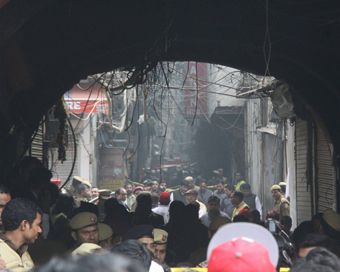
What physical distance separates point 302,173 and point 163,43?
4.95 metres

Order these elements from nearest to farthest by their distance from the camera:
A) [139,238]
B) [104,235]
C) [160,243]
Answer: [139,238]
[160,243]
[104,235]

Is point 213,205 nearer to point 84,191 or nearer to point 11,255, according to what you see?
point 84,191

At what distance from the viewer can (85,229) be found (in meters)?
5.42

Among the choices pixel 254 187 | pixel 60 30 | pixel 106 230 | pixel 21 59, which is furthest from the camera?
pixel 254 187

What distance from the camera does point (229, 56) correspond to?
7.92 metres

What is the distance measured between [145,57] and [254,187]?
15404 millimetres

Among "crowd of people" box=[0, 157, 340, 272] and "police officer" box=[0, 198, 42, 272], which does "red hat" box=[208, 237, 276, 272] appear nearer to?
"crowd of people" box=[0, 157, 340, 272]

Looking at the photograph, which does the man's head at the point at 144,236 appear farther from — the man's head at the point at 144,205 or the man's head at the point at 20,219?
the man's head at the point at 144,205

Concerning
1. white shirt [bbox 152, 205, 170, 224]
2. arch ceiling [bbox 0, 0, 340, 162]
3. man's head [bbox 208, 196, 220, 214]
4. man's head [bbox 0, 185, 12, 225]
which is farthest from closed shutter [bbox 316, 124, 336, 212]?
man's head [bbox 0, 185, 12, 225]

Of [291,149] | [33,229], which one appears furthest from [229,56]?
[33,229]

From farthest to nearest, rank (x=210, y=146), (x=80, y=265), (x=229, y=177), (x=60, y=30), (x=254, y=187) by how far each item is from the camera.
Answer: (x=210, y=146) → (x=229, y=177) → (x=254, y=187) → (x=60, y=30) → (x=80, y=265)

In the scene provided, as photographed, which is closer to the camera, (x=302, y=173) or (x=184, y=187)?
(x=302, y=173)

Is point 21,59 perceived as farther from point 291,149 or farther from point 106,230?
point 291,149

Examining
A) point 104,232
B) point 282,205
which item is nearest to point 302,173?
point 282,205
